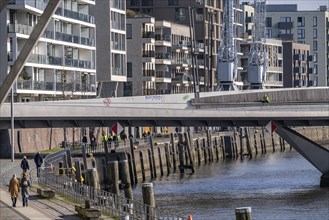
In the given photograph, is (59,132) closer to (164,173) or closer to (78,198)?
(164,173)

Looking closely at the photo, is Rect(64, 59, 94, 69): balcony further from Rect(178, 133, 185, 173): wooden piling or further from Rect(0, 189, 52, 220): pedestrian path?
Rect(0, 189, 52, 220): pedestrian path

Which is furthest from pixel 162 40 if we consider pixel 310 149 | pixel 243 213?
pixel 243 213

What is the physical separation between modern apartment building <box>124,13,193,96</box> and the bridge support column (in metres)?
65.7

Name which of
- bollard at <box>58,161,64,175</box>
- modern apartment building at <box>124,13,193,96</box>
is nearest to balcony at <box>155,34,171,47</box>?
modern apartment building at <box>124,13,193,96</box>

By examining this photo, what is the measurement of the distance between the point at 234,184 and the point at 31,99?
2611cm

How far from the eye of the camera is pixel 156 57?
178125 mm

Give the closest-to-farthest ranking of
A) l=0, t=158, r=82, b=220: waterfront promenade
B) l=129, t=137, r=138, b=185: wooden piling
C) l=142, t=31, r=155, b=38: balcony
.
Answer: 1. l=0, t=158, r=82, b=220: waterfront promenade
2. l=129, t=137, r=138, b=185: wooden piling
3. l=142, t=31, r=155, b=38: balcony

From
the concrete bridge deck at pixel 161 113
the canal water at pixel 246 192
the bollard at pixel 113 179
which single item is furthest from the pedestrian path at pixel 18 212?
the concrete bridge deck at pixel 161 113

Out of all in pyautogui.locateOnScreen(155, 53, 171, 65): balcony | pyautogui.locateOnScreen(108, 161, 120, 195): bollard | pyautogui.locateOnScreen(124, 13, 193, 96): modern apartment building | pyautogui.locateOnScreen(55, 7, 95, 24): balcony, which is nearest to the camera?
pyautogui.locateOnScreen(108, 161, 120, 195): bollard

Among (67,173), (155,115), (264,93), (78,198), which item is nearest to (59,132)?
(264,93)

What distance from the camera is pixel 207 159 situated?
136m

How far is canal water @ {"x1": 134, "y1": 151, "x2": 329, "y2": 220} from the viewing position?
7162 cm

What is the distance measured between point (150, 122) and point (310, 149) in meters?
15.3

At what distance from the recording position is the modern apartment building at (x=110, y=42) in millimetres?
139125
